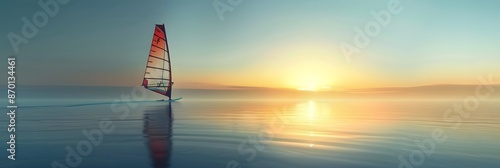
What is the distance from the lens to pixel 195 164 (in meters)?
10.0

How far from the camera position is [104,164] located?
9.90 meters

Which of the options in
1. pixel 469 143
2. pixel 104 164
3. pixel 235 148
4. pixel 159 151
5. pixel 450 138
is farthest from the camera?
pixel 450 138

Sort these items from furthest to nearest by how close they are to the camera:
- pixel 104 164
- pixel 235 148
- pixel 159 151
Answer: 1. pixel 235 148
2. pixel 159 151
3. pixel 104 164

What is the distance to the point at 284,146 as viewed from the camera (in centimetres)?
1365

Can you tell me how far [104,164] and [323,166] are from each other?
6.65 metres

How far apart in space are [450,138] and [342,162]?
9.42 metres

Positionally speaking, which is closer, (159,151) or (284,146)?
(159,151)

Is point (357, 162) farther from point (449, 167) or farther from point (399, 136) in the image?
point (399, 136)

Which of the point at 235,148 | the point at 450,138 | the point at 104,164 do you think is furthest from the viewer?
the point at 450,138

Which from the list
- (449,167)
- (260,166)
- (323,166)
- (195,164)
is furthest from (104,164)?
(449,167)

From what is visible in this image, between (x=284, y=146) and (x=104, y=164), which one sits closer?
(x=104, y=164)

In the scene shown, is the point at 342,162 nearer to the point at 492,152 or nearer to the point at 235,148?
the point at 235,148

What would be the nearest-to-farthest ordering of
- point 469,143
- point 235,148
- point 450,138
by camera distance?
point 235,148
point 469,143
point 450,138

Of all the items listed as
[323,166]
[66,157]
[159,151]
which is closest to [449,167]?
[323,166]
